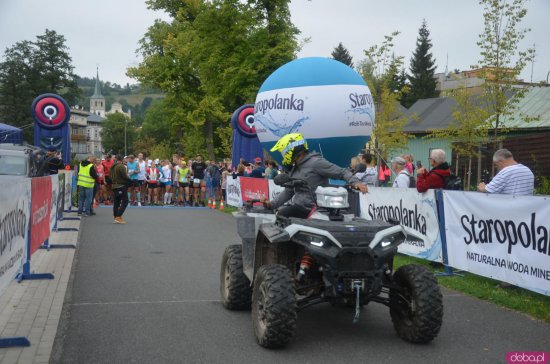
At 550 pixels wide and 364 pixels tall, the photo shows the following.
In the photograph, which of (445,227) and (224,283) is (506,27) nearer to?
(445,227)

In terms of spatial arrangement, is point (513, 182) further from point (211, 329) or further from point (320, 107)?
point (320, 107)

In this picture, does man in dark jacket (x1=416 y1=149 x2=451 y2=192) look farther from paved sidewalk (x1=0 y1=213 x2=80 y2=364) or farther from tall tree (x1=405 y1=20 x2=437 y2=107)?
tall tree (x1=405 y1=20 x2=437 y2=107)

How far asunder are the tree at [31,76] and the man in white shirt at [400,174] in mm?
71451

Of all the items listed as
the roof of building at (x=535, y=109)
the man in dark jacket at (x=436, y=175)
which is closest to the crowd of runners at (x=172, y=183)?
the man in dark jacket at (x=436, y=175)

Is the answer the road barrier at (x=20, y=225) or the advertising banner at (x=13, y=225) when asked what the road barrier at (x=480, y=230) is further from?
the advertising banner at (x=13, y=225)

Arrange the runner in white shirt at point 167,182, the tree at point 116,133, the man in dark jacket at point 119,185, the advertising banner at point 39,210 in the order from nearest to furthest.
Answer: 1. the advertising banner at point 39,210
2. the man in dark jacket at point 119,185
3. the runner in white shirt at point 167,182
4. the tree at point 116,133

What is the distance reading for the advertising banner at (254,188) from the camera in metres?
18.8

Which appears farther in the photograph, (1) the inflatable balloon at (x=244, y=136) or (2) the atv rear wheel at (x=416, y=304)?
(1) the inflatable balloon at (x=244, y=136)

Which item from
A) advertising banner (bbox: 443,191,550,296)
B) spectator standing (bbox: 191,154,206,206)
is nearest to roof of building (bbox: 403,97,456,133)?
spectator standing (bbox: 191,154,206,206)

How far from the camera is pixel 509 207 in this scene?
8258 mm

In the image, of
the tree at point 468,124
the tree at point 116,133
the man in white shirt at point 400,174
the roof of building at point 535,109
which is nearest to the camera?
the man in white shirt at point 400,174

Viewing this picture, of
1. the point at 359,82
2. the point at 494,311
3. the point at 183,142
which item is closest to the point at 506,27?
the point at 359,82

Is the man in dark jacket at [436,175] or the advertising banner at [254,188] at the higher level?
the man in dark jacket at [436,175]

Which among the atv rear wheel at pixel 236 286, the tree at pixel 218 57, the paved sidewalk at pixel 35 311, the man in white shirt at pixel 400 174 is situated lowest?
the paved sidewalk at pixel 35 311
